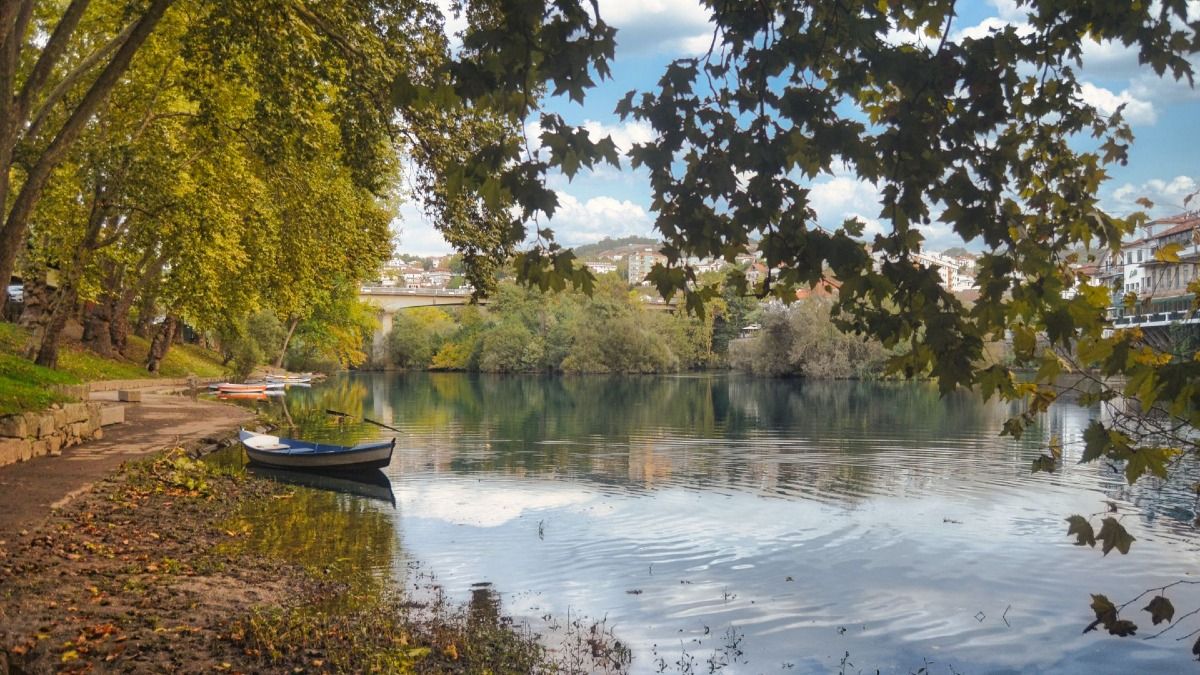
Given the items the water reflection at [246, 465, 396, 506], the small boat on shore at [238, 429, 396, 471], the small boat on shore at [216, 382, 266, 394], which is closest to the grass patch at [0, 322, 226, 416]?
the small boat on shore at [216, 382, 266, 394]

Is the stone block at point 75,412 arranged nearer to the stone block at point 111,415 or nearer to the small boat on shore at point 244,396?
the stone block at point 111,415

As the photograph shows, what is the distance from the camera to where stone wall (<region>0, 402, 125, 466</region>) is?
14938 millimetres

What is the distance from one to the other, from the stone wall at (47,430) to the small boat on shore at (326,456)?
3.37 meters

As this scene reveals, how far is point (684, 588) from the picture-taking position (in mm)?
11750

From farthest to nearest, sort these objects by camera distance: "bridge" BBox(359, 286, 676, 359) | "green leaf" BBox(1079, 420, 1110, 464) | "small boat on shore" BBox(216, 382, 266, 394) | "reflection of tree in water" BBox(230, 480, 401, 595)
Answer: "bridge" BBox(359, 286, 676, 359) → "small boat on shore" BBox(216, 382, 266, 394) → "reflection of tree in water" BBox(230, 480, 401, 595) → "green leaf" BBox(1079, 420, 1110, 464)

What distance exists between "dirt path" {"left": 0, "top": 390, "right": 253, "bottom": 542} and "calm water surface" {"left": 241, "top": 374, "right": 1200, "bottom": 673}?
162 inches

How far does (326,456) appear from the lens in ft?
66.7

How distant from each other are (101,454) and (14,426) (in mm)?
2365

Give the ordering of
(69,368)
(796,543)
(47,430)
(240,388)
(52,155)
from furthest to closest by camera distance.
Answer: (240,388)
(69,368)
(47,430)
(796,543)
(52,155)

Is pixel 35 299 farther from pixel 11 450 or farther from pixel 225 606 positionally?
pixel 225 606

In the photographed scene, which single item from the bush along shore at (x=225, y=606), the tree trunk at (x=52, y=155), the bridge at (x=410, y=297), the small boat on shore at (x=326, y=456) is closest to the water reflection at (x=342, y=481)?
the small boat on shore at (x=326, y=456)

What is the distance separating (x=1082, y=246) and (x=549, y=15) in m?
3.31

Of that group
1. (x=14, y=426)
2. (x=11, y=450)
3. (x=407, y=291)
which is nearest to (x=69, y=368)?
(x=14, y=426)

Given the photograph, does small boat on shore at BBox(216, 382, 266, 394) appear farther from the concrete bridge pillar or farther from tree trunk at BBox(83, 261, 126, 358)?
the concrete bridge pillar
